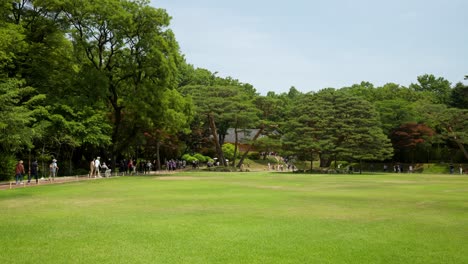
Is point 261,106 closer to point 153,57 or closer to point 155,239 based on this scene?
point 153,57

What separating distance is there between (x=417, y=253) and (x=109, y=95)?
30207 millimetres

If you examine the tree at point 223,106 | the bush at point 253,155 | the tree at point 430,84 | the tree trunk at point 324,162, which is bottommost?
the tree trunk at point 324,162

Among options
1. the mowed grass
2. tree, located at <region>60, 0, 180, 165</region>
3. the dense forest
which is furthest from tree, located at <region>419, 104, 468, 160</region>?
the mowed grass

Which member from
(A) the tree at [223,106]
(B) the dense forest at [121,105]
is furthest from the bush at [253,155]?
(A) the tree at [223,106]

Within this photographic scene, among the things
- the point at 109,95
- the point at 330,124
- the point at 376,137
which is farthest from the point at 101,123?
the point at 376,137

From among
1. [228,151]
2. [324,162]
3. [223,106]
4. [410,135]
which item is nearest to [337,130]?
[324,162]

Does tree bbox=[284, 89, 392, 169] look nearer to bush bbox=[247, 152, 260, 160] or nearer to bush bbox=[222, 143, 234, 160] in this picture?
bush bbox=[222, 143, 234, 160]

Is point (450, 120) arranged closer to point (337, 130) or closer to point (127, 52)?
point (337, 130)

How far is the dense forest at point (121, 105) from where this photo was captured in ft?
88.6

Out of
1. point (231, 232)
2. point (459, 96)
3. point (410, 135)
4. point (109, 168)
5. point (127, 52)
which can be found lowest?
point (231, 232)

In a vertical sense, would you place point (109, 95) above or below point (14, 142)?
above

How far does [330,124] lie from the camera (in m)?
43.4

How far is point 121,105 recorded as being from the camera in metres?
34.7

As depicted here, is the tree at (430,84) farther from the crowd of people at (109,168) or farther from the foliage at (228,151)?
the foliage at (228,151)
